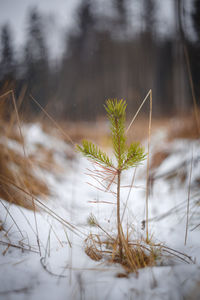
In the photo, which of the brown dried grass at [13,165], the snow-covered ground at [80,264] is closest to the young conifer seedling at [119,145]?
the snow-covered ground at [80,264]

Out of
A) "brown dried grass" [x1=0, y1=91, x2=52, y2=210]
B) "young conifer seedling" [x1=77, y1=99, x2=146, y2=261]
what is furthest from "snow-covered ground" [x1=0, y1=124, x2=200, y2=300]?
"brown dried grass" [x1=0, y1=91, x2=52, y2=210]

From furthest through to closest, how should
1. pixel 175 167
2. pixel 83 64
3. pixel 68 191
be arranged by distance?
pixel 83 64, pixel 175 167, pixel 68 191

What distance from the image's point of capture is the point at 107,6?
33.2 feet

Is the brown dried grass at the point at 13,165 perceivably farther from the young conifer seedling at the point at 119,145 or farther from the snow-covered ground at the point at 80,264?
the young conifer seedling at the point at 119,145

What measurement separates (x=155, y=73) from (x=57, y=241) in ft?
39.2

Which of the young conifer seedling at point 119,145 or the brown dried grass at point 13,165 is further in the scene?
the brown dried grass at point 13,165

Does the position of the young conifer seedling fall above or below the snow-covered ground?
above

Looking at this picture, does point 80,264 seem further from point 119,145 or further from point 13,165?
point 13,165

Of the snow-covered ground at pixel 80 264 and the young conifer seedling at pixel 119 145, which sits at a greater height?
the young conifer seedling at pixel 119 145

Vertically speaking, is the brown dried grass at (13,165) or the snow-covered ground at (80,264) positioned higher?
the brown dried grass at (13,165)

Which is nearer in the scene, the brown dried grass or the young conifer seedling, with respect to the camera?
the young conifer seedling

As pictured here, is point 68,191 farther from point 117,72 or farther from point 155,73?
point 155,73

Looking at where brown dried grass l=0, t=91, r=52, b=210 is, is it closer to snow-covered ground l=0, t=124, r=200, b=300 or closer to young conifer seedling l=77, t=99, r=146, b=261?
snow-covered ground l=0, t=124, r=200, b=300

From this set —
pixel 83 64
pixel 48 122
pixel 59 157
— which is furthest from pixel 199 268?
pixel 83 64
